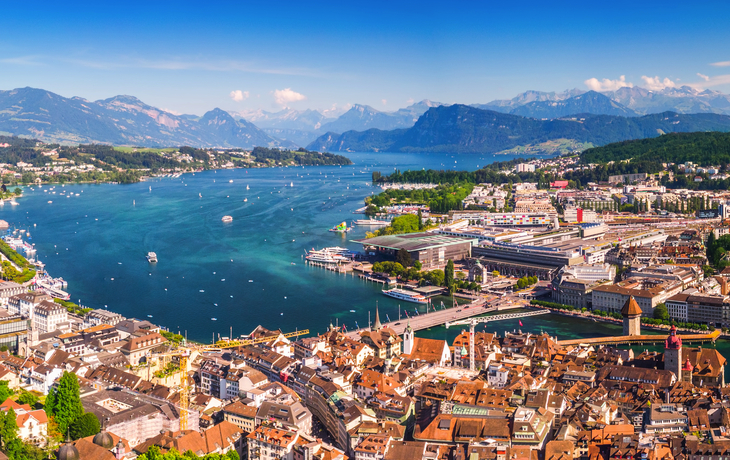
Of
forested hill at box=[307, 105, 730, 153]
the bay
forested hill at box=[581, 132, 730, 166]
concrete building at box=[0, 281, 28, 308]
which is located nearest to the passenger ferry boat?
the bay

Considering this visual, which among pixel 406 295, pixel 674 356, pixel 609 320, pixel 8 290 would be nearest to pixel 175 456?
pixel 674 356

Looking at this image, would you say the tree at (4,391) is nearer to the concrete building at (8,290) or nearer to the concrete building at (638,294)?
the concrete building at (8,290)

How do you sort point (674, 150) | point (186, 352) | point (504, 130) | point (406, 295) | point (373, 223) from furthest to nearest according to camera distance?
point (504, 130), point (674, 150), point (373, 223), point (406, 295), point (186, 352)

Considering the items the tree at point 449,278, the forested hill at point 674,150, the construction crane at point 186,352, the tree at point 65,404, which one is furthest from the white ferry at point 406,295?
the forested hill at point 674,150

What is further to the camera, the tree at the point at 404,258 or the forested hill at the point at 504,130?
the forested hill at the point at 504,130

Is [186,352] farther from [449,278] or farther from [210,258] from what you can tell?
[210,258]
